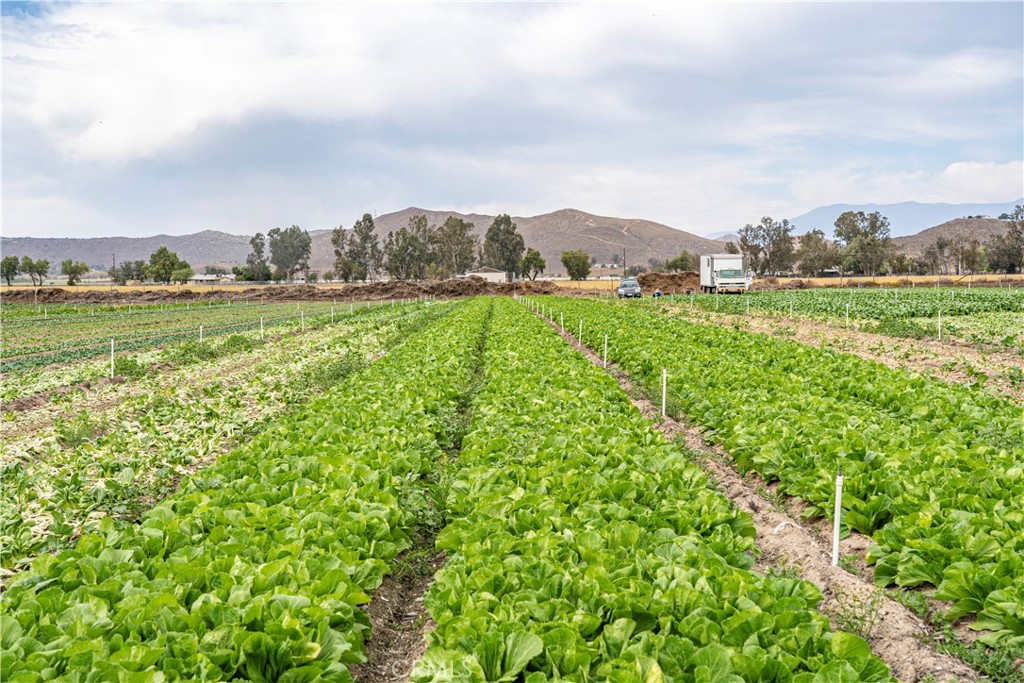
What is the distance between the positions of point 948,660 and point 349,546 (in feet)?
14.1

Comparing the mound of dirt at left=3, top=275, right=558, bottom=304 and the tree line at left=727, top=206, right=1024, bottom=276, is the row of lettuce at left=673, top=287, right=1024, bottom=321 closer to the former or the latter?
the mound of dirt at left=3, top=275, right=558, bottom=304

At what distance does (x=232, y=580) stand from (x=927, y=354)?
64.4ft

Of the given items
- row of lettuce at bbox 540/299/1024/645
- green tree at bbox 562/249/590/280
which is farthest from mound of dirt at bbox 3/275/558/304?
row of lettuce at bbox 540/299/1024/645

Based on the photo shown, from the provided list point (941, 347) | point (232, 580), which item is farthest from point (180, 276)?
point (232, 580)

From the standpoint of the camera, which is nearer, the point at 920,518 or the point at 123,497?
the point at 920,518

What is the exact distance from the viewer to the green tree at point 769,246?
12531 cm

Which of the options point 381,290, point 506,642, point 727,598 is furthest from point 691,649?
point 381,290

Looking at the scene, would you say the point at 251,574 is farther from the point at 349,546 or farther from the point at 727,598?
the point at 727,598

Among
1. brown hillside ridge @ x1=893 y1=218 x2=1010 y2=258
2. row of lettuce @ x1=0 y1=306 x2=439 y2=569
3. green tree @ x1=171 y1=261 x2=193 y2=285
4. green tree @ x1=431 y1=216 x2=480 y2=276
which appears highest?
brown hillside ridge @ x1=893 y1=218 x2=1010 y2=258

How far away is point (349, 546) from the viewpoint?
16.7ft

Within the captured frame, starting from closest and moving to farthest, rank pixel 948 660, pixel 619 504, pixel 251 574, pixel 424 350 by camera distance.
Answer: pixel 251 574 < pixel 948 660 < pixel 619 504 < pixel 424 350

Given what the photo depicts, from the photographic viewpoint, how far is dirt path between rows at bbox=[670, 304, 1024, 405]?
14.8m

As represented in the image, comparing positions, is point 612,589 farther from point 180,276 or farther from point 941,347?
point 180,276

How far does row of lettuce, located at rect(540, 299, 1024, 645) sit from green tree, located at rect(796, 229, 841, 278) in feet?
373
